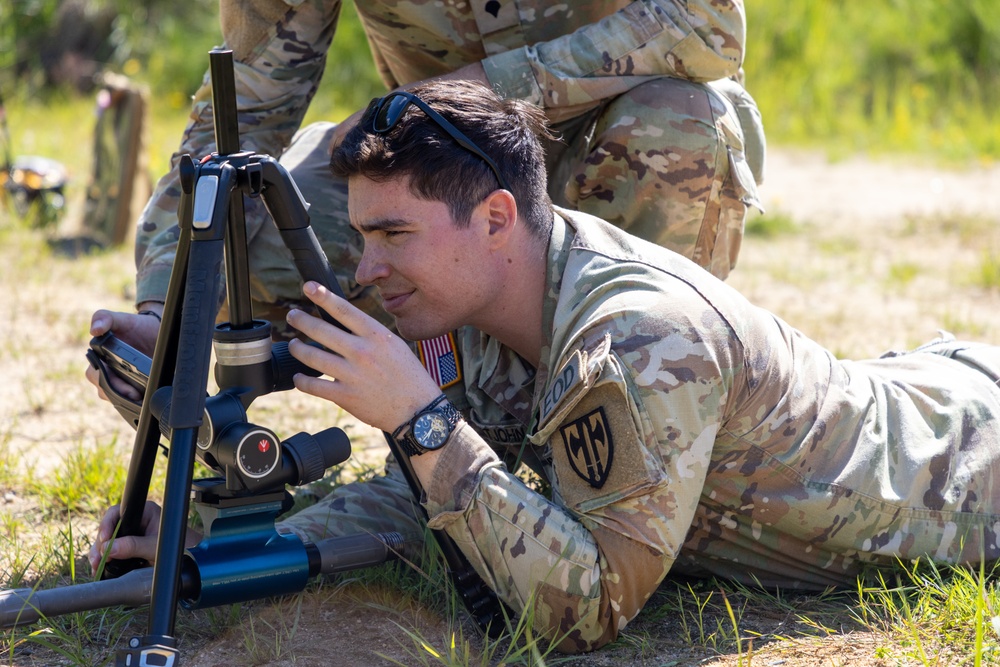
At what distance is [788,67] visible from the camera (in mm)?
9242

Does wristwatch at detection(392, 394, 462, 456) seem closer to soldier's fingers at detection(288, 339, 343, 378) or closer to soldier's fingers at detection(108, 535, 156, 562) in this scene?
soldier's fingers at detection(288, 339, 343, 378)

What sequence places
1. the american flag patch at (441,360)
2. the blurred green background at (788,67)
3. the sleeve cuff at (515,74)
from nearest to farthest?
the american flag patch at (441,360), the sleeve cuff at (515,74), the blurred green background at (788,67)

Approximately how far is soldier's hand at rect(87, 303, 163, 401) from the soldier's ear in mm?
785

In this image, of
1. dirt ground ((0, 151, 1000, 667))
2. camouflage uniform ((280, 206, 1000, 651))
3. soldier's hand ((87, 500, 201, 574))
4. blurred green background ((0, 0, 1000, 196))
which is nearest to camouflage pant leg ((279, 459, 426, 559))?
camouflage uniform ((280, 206, 1000, 651))

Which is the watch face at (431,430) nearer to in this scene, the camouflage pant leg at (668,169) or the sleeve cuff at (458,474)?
the sleeve cuff at (458,474)

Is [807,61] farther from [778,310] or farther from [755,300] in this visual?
[778,310]

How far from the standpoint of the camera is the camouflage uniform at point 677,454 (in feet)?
6.84

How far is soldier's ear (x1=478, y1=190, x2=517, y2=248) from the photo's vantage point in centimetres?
232

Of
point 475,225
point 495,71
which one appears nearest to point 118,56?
point 495,71

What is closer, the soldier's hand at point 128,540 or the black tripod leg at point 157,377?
the black tripod leg at point 157,377

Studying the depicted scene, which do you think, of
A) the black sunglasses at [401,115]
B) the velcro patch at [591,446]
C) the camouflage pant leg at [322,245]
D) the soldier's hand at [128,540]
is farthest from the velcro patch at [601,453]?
the camouflage pant leg at [322,245]

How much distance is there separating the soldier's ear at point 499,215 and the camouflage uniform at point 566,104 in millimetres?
763

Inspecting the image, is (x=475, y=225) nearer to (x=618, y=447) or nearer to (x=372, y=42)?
(x=618, y=447)

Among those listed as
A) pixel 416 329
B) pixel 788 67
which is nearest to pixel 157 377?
pixel 416 329
